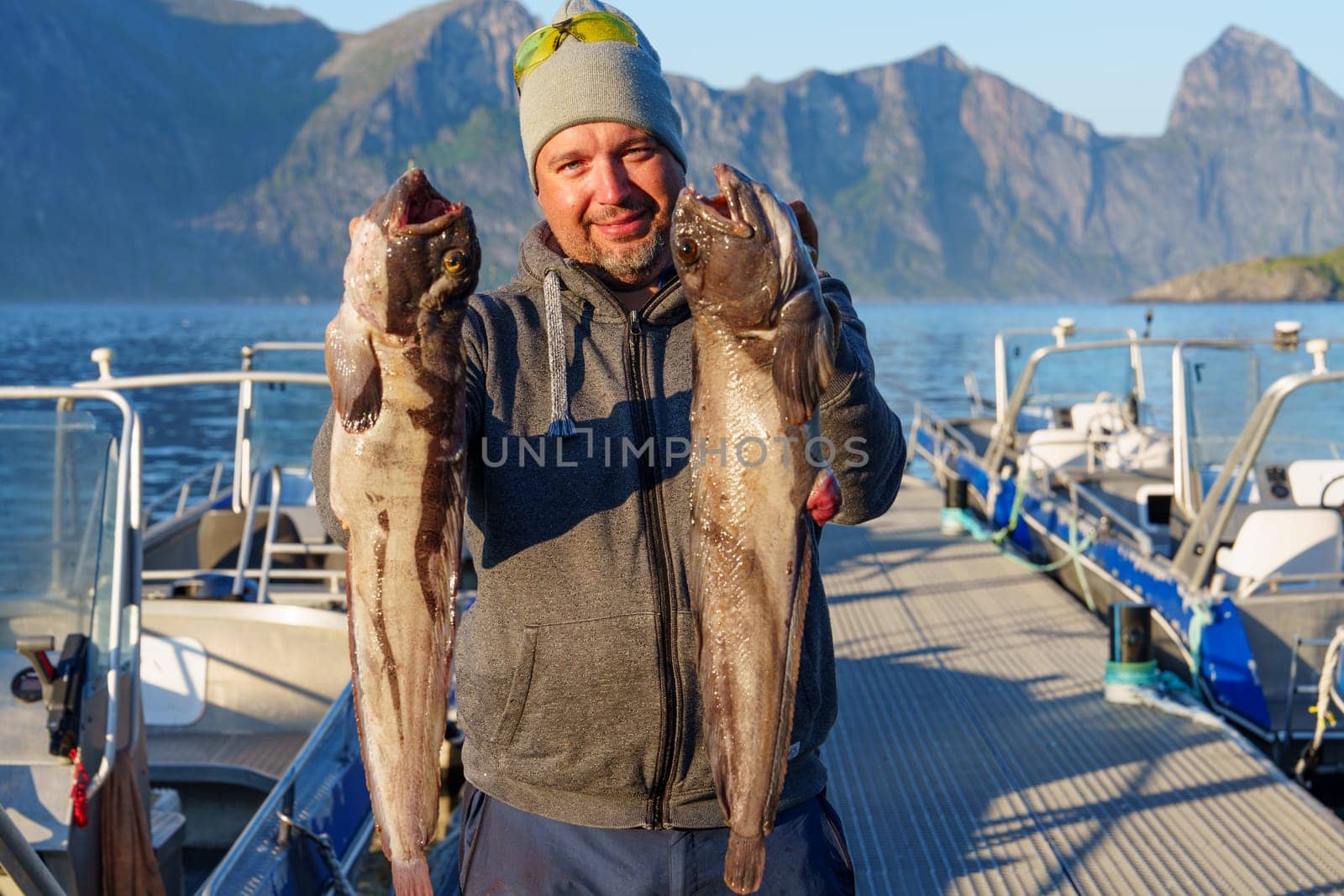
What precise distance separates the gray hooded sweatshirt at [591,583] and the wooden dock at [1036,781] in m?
3.51

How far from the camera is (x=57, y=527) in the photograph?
17.6ft

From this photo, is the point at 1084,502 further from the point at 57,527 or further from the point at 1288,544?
the point at 57,527

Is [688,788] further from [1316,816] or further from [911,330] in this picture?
[911,330]

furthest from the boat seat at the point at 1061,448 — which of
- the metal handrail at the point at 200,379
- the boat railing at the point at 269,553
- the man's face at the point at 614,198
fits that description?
the man's face at the point at 614,198

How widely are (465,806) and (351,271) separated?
1504 mm

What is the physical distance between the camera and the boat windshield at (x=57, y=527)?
17.2 ft

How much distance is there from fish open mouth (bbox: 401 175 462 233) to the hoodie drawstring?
60cm

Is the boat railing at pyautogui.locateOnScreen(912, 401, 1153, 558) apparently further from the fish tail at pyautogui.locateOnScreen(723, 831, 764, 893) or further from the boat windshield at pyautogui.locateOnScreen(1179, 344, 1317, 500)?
the fish tail at pyautogui.locateOnScreen(723, 831, 764, 893)

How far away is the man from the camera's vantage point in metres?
2.80

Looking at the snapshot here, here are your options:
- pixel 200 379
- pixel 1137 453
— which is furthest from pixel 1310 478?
pixel 200 379

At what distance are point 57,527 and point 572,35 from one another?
3680 millimetres

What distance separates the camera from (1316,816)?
644 centimetres

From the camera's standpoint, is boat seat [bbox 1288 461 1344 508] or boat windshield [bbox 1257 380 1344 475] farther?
boat seat [bbox 1288 461 1344 508]

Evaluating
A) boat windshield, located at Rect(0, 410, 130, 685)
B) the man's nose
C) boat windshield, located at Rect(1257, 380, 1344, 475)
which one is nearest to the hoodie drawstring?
the man's nose
